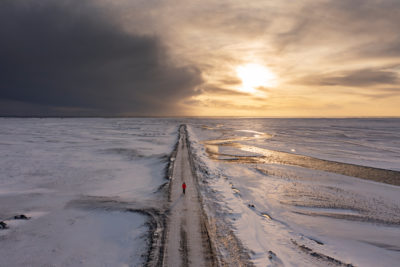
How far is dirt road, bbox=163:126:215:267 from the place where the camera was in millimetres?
8070

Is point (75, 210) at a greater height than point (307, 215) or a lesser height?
lesser

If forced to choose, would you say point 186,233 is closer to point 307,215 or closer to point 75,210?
point 75,210

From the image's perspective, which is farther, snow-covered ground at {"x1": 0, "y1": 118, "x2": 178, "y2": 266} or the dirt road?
snow-covered ground at {"x1": 0, "y1": 118, "x2": 178, "y2": 266}

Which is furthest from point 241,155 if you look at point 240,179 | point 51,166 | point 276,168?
point 51,166

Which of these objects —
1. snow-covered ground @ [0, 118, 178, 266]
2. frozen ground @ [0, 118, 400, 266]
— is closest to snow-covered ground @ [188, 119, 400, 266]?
frozen ground @ [0, 118, 400, 266]

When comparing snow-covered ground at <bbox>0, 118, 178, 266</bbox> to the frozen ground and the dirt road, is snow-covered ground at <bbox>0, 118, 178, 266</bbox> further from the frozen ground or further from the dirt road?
the dirt road

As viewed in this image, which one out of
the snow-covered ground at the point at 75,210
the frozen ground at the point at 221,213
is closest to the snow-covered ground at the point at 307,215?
the frozen ground at the point at 221,213

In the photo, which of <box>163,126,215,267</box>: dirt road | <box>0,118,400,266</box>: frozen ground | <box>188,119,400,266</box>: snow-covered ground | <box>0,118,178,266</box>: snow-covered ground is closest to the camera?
<box>163,126,215,267</box>: dirt road

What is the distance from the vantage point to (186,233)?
9773 millimetres

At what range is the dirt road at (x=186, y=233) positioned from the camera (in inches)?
318

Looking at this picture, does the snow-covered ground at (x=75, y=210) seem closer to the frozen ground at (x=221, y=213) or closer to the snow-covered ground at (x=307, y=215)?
the frozen ground at (x=221, y=213)

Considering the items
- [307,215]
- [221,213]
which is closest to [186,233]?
[221,213]

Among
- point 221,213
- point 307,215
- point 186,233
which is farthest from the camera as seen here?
point 307,215

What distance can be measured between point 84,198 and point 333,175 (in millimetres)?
22317
